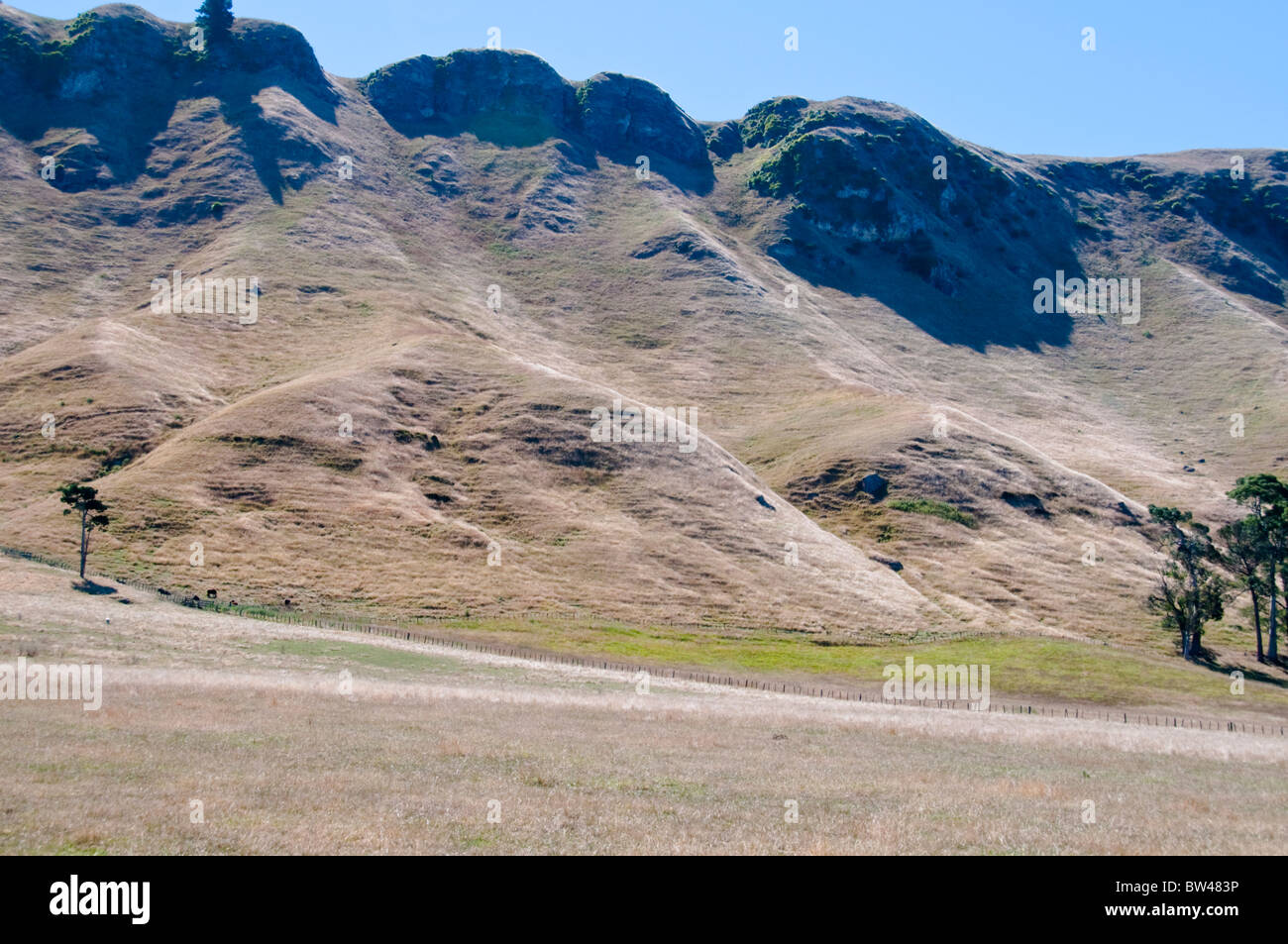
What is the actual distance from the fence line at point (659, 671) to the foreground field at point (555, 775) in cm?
1410

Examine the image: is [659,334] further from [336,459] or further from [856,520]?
[336,459]

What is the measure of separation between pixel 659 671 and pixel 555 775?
39379 mm

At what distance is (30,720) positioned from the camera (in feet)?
72.7

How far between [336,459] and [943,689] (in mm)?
63788

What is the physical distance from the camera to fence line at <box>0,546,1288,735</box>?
5350cm

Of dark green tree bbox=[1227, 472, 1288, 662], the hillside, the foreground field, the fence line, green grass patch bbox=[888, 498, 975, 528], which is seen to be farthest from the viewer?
green grass patch bbox=[888, 498, 975, 528]

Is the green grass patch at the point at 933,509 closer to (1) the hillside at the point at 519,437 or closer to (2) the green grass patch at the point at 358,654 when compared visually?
(1) the hillside at the point at 519,437

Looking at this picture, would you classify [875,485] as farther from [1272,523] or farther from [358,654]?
[358,654]

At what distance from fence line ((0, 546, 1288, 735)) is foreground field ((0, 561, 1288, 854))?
14.1 meters

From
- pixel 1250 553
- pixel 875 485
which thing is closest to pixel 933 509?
pixel 875 485

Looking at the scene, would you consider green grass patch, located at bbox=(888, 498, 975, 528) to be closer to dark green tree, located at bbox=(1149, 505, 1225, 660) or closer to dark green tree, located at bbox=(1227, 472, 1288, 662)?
dark green tree, located at bbox=(1149, 505, 1225, 660)

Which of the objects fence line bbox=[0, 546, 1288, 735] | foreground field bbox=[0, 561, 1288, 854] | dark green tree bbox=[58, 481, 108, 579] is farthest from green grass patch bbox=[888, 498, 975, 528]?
dark green tree bbox=[58, 481, 108, 579]

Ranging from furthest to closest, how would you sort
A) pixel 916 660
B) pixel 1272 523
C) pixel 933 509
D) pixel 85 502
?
pixel 933 509, pixel 1272 523, pixel 916 660, pixel 85 502

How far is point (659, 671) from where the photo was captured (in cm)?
5850
